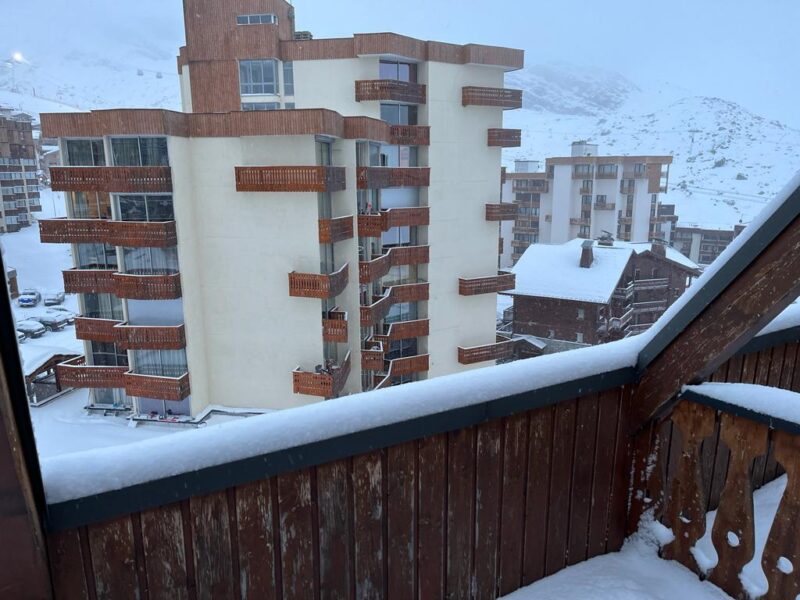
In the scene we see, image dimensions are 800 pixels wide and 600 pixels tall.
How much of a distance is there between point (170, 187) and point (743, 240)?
11162mm

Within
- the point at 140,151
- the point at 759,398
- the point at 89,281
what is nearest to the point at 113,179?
the point at 140,151

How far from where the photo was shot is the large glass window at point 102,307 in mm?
12767

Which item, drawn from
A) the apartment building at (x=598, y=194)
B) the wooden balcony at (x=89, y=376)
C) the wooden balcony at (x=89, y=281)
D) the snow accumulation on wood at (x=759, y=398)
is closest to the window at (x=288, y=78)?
the wooden balcony at (x=89, y=281)

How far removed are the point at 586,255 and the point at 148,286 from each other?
1535 centimetres

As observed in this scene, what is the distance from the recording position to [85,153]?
1156cm

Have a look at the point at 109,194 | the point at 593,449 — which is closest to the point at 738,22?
the point at 593,449

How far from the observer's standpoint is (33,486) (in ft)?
4.79

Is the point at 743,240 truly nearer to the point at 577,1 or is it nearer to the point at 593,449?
the point at 593,449

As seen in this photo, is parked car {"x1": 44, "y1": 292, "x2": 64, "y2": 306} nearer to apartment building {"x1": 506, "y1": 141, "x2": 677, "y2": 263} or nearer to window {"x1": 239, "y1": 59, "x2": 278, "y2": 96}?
window {"x1": 239, "y1": 59, "x2": 278, "y2": 96}

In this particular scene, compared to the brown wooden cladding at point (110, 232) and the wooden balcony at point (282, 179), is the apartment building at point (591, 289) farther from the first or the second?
the brown wooden cladding at point (110, 232)

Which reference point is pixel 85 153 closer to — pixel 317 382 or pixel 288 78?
pixel 288 78

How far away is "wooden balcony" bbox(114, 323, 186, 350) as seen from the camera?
11.8m

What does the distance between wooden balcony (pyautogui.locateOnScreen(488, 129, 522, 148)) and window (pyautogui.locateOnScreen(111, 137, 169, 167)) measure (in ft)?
31.3

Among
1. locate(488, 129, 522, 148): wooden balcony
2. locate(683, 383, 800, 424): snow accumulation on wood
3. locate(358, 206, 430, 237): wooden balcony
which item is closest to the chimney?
locate(488, 129, 522, 148): wooden balcony
